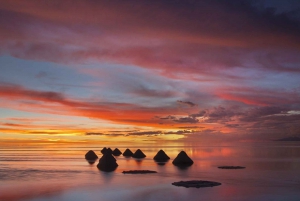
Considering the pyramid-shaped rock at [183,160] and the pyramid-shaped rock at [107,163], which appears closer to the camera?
the pyramid-shaped rock at [107,163]

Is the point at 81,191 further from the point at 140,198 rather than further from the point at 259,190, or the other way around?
the point at 259,190

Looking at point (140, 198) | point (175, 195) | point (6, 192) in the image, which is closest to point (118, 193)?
point (140, 198)

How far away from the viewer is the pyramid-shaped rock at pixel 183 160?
247ft

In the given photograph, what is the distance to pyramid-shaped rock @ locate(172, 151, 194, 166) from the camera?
75.2 m

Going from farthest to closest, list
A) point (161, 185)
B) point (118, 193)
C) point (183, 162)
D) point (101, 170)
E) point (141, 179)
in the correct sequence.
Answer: point (183, 162)
point (101, 170)
point (141, 179)
point (161, 185)
point (118, 193)

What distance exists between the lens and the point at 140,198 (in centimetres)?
3609

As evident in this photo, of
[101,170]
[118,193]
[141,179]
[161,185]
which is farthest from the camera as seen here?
[101,170]

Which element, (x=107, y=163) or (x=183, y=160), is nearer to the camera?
(x=107, y=163)

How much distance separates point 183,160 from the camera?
2970 inches

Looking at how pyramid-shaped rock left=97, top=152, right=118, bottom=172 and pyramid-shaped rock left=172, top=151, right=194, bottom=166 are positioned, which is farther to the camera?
pyramid-shaped rock left=172, top=151, right=194, bottom=166

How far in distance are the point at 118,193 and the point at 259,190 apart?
1678cm

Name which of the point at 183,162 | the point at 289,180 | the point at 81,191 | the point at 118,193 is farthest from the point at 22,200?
the point at 183,162

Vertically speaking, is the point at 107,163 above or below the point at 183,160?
below

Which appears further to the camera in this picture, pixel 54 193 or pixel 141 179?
pixel 141 179
